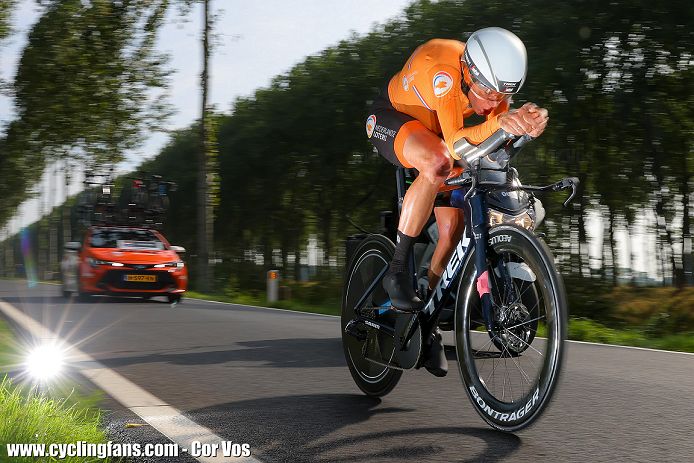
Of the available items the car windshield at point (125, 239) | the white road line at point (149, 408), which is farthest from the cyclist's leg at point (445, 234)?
the car windshield at point (125, 239)

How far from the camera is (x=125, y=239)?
18375 mm

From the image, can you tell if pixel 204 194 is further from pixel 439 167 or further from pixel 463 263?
pixel 463 263

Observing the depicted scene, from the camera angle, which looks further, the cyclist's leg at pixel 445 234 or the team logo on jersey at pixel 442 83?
the cyclist's leg at pixel 445 234

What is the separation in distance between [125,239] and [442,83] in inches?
578

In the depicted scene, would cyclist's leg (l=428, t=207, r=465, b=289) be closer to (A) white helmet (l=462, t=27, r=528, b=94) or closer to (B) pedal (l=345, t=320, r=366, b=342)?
(B) pedal (l=345, t=320, r=366, b=342)

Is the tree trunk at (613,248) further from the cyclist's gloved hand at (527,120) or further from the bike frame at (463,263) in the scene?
the cyclist's gloved hand at (527,120)

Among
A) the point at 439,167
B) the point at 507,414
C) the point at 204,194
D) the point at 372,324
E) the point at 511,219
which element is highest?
the point at 204,194

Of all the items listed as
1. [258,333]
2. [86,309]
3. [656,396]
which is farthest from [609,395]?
[86,309]

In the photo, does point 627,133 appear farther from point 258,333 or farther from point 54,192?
point 54,192


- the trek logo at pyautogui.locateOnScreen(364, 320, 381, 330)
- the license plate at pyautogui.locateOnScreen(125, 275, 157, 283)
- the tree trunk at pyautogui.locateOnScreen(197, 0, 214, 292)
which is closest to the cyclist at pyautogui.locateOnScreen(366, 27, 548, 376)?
the trek logo at pyautogui.locateOnScreen(364, 320, 381, 330)

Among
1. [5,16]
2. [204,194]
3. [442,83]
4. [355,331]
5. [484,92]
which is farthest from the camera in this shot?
[204,194]

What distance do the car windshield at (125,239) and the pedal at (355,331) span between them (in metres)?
13.1

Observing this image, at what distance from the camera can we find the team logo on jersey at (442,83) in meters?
4.59

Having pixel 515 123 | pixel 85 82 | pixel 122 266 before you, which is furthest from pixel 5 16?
pixel 515 123
